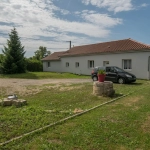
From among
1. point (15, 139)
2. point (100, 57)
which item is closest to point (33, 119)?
point (15, 139)

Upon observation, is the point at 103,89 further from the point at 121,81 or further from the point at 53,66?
the point at 53,66

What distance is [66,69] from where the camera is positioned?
90.0ft

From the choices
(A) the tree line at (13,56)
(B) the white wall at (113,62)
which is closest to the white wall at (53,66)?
(B) the white wall at (113,62)

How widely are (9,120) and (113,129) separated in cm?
284

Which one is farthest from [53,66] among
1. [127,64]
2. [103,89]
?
[103,89]

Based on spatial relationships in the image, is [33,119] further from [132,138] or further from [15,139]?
[132,138]

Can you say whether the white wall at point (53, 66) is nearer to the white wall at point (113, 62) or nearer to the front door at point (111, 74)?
the white wall at point (113, 62)

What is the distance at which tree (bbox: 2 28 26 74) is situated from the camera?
79.8ft

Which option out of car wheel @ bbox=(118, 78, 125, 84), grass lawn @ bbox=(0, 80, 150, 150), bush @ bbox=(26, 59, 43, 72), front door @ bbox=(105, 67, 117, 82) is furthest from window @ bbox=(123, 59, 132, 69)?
bush @ bbox=(26, 59, 43, 72)

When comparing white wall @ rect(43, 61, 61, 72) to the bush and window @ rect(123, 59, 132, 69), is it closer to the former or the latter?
the bush

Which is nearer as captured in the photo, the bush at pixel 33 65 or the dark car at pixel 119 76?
the dark car at pixel 119 76

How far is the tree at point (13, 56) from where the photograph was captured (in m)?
24.3

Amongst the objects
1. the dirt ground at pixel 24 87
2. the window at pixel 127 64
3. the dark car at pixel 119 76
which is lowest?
the dirt ground at pixel 24 87

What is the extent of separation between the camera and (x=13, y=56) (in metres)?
25.1
